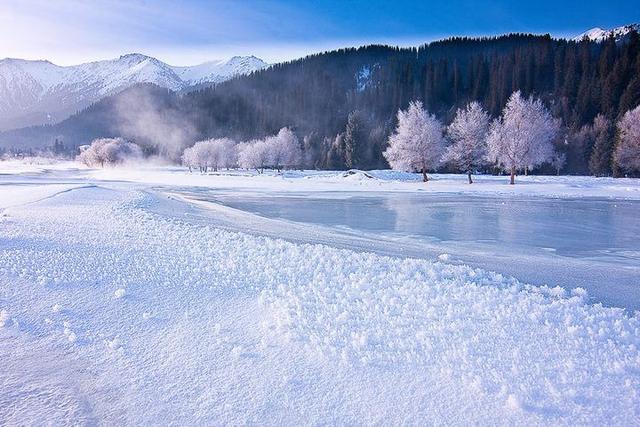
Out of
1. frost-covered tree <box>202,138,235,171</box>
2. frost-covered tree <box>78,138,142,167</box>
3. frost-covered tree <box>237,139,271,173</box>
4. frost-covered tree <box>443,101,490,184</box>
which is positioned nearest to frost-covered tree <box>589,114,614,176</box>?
frost-covered tree <box>443,101,490,184</box>

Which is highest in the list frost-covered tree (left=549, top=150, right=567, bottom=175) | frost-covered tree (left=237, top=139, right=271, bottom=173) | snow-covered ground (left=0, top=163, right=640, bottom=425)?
frost-covered tree (left=237, top=139, right=271, bottom=173)

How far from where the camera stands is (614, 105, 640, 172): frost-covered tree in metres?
56.5

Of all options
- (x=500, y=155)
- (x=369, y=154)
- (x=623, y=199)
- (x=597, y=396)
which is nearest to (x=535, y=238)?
(x=597, y=396)

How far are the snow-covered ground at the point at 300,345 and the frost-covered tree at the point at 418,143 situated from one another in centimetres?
4839

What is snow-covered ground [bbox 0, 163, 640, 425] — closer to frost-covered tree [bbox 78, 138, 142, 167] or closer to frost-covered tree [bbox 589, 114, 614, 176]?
frost-covered tree [bbox 589, 114, 614, 176]

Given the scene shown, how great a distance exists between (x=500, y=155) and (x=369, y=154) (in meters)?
60.4

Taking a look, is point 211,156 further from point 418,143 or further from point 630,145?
point 630,145

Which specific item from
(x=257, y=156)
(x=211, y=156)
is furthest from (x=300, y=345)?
(x=211, y=156)

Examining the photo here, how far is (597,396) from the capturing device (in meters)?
4.23

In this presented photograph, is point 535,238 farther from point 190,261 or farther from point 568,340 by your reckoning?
point 190,261

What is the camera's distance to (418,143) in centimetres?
5600

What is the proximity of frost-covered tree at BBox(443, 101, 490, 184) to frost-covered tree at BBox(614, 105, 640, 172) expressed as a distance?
70.6 feet

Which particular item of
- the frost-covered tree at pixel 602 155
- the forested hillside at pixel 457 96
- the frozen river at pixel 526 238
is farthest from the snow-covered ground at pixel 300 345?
the forested hillside at pixel 457 96

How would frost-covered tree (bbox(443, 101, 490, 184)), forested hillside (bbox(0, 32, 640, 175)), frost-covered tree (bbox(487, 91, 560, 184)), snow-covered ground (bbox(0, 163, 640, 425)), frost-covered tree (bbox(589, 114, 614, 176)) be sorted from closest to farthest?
snow-covered ground (bbox(0, 163, 640, 425)) → frost-covered tree (bbox(487, 91, 560, 184)) → frost-covered tree (bbox(443, 101, 490, 184)) → frost-covered tree (bbox(589, 114, 614, 176)) → forested hillside (bbox(0, 32, 640, 175))
